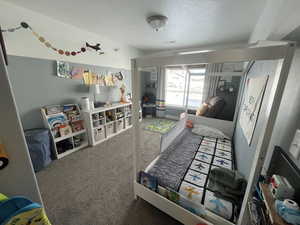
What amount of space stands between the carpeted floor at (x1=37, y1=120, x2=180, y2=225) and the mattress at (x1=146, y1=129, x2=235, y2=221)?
0.41 metres

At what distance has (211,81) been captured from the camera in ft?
12.1

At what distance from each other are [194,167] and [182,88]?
3543 mm

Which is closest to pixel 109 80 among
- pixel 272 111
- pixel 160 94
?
pixel 160 94

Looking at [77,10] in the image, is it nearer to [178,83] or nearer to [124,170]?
[124,170]

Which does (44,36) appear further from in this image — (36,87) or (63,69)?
(36,87)

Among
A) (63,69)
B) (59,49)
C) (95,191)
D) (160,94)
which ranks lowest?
(95,191)

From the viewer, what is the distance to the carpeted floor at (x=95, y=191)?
51.4 inches

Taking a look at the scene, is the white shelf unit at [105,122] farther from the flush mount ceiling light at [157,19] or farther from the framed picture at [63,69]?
the flush mount ceiling light at [157,19]

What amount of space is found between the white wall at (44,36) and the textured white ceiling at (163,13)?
0.43 ft

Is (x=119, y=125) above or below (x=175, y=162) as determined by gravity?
below

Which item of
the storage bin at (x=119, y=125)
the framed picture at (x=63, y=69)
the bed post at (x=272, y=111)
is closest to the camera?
the bed post at (x=272, y=111)

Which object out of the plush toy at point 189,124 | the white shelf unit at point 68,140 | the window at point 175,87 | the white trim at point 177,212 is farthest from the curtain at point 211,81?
the white shelf unit at point 68,140

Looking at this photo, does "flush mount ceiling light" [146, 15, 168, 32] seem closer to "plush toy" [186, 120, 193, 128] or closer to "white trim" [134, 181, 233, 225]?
"plush toy" [186, 120, 193, 128]

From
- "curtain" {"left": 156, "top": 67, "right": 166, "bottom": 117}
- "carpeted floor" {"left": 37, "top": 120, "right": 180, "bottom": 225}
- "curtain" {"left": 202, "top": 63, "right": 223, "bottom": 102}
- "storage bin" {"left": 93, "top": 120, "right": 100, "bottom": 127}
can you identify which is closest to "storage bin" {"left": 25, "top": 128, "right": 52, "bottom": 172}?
"carpeted floor" {"left": 37, "top": 120, "right": 180, "bottom": 225}
